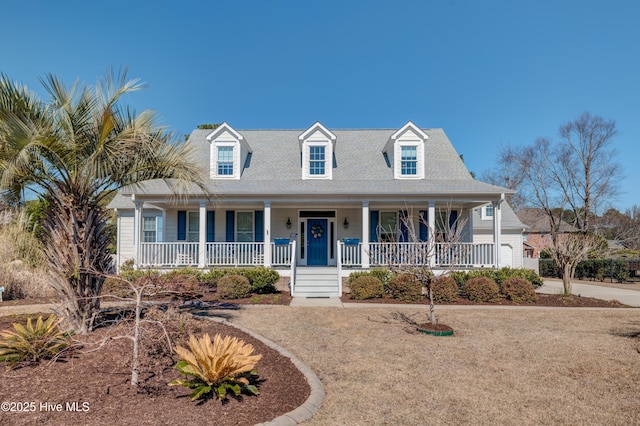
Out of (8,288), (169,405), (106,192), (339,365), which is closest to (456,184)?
(339,365)

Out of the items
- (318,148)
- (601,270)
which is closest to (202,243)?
(318,148)

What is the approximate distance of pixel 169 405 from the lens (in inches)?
151

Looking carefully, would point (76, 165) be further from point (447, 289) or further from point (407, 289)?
point (447, 289)

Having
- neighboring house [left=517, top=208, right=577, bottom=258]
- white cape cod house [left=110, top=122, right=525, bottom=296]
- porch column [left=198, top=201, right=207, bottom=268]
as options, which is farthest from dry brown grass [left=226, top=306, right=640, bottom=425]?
neighboring house [left=517, top=208, right=577, bottom=258]

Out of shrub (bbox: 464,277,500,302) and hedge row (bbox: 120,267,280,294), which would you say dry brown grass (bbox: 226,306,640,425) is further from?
hedge row (bbox: 120,267,280,294)

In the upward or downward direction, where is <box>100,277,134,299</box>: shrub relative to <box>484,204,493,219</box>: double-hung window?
downward

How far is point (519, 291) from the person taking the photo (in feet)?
39.1

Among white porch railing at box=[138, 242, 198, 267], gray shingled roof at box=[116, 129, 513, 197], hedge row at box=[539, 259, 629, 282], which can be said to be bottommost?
hedge row at box=[539, 259, 629, 282]

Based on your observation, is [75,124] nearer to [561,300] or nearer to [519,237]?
[561,300]

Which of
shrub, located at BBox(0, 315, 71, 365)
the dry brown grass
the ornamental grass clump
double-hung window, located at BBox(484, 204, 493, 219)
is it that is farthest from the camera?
double-hung window, located at BBox(484, 204, 493, 219)

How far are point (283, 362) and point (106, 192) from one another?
4.60m

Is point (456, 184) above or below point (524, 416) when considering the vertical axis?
above

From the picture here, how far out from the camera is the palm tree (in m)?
6.02

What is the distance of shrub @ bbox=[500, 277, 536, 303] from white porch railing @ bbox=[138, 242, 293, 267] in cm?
774
